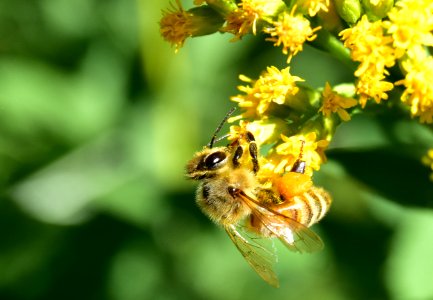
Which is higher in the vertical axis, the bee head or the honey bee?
the bee head

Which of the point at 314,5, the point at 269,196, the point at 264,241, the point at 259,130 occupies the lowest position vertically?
the point at 264,241

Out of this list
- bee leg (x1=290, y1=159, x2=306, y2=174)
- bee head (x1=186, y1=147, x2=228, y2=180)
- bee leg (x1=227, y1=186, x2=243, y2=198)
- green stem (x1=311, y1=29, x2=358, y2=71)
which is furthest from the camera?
bee head (x1=186, y1=147, x2=228, y2=180)

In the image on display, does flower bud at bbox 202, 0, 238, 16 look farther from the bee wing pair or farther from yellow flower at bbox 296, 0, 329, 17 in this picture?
the bee wing pair

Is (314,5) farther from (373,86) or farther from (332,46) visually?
(373,86)

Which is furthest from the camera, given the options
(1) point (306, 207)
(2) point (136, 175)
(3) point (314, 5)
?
(2) point (136, 175)

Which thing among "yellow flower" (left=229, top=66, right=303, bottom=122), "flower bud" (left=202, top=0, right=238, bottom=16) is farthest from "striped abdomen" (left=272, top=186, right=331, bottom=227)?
"flower bud" (left=202, top=0, right=238, bottom=16)

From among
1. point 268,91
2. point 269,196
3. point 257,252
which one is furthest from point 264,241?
point 268,91
